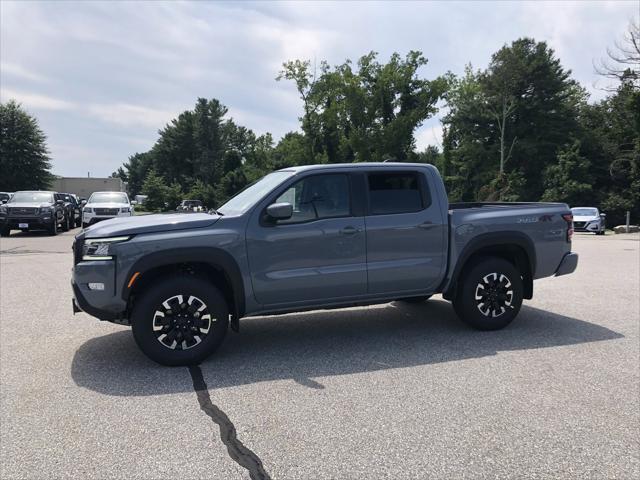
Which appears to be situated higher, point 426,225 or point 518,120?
point 518,120

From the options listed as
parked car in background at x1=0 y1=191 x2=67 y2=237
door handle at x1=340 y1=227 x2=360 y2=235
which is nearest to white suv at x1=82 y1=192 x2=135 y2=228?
parked car in background at x1=0 y1=191 x2=67 y2=237

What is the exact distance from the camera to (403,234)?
17.7ft

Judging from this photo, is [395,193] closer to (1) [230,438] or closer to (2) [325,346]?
(2) [325,346]

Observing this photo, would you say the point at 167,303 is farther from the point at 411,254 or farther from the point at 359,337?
the point at 411,254

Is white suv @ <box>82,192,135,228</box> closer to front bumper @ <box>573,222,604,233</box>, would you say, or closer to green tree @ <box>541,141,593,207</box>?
front bumper @ <box>573,222,604,233</box>

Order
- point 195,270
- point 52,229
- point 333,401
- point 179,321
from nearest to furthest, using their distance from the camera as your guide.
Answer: point 333,401
point 179,321
point 195,270
point 52,229

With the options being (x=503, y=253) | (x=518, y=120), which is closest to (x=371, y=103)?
(x=518, y=120)

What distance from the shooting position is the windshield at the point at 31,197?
20.4 meters

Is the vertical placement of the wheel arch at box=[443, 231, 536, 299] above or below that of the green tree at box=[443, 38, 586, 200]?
below

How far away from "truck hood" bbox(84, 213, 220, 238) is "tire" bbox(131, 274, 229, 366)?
48cm

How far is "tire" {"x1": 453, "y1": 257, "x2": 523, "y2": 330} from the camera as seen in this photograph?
5719 mm

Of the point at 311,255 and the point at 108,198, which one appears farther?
the point at 108,198

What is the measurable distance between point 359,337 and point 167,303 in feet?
7.12

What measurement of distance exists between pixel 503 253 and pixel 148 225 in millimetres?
4139
